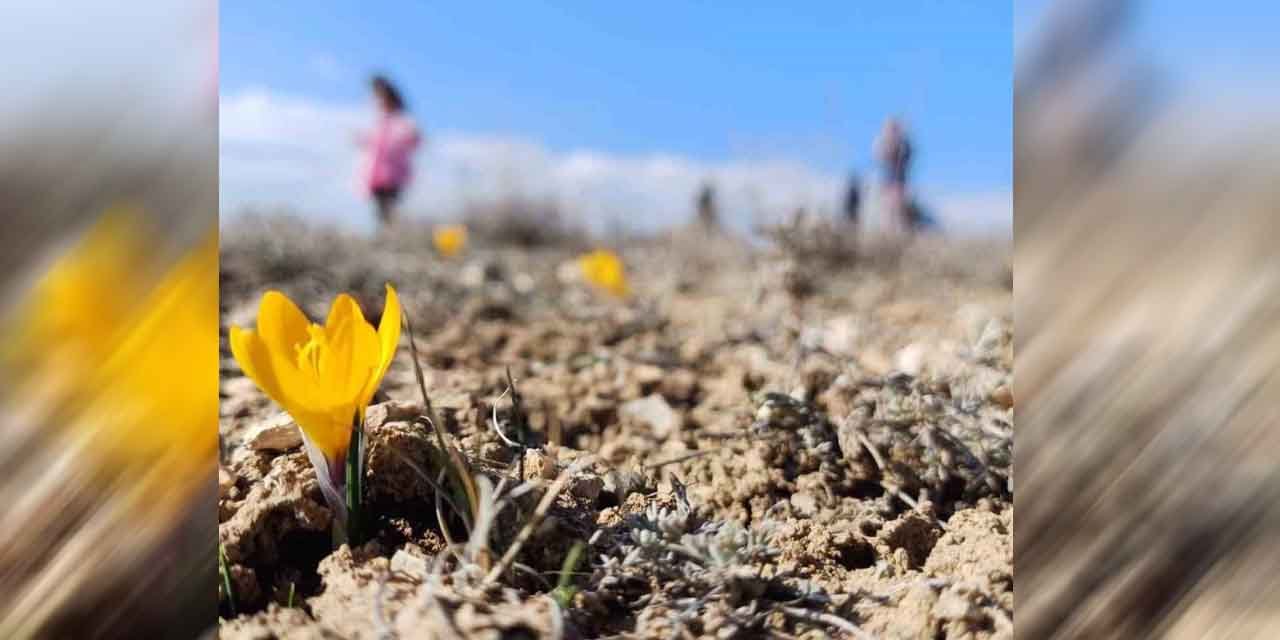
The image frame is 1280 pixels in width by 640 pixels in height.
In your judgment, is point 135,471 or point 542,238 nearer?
point 135,471

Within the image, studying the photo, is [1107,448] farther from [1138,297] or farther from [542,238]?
[542,238]

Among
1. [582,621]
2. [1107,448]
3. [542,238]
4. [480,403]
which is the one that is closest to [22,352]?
[582,621]

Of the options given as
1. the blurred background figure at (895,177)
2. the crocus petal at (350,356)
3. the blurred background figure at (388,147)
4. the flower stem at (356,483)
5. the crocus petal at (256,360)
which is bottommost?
the blurred background figure at (388,147)

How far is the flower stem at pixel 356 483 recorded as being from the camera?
3.79 feet

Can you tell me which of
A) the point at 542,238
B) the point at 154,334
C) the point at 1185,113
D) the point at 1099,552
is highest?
the point at 1185,113

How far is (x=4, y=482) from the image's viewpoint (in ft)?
3.23

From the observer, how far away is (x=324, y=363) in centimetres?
112

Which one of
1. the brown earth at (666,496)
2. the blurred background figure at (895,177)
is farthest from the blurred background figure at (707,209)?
the brown earth at (666,496)

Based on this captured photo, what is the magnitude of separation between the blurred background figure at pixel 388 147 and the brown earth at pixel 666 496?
6386 mm

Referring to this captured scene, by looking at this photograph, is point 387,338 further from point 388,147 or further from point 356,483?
point 388,147

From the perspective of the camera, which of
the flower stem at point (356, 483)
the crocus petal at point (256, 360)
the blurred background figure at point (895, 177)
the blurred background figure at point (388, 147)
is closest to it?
the crocus petal at point (256, 360)

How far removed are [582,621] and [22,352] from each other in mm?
689

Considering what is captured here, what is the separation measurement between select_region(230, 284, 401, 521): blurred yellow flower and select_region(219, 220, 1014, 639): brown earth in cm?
10

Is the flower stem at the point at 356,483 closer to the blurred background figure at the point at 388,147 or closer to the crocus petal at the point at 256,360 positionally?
the crocus petal at the point at 256,360
